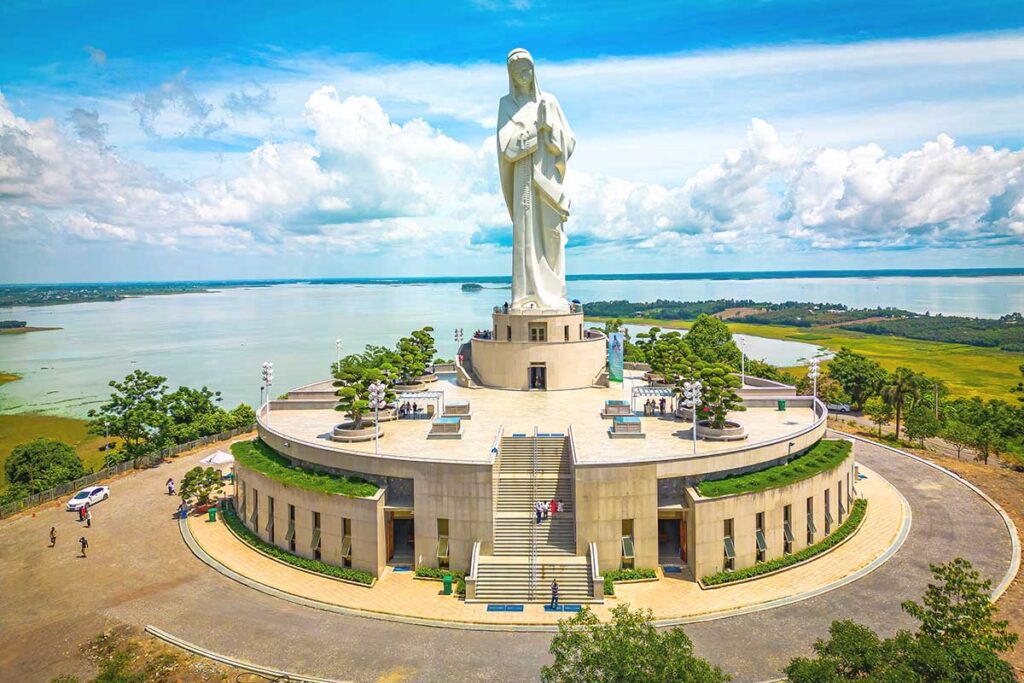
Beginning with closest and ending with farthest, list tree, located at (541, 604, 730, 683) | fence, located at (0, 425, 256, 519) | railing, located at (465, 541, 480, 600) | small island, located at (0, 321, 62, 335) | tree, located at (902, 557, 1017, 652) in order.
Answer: tree, located at (541, 604, 730, 683)
tree, located at (902, 557, 1017, 652)
railing, located at (465, 541, 480, 600)
fence, located at (0, 425, 256, 519)
small island, located at (0, 321, 62, 335)

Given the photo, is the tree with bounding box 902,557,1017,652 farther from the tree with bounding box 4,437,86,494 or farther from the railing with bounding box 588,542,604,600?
the tree with bounding box 4,437,86,494

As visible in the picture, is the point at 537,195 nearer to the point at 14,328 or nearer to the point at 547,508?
the point at 547,508

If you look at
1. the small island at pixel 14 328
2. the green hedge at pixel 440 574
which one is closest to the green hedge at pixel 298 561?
the green hedge at pixel 440 574

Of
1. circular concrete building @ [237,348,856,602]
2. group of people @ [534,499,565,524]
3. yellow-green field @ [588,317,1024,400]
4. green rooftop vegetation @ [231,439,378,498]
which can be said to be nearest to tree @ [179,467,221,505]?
green rooftop vegetation @ [231,439,378,498]

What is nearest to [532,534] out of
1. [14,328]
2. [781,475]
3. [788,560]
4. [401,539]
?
[401,539]

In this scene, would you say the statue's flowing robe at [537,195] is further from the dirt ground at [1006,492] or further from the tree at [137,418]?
the tree at [137,418]

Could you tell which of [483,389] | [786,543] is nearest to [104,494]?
[483,389]

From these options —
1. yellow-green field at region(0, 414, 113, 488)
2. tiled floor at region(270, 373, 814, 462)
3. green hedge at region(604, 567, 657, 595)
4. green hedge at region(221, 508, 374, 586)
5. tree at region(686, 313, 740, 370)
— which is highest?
tree at region(686, 313, 740, 370)

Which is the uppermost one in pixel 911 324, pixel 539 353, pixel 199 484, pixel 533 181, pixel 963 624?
pixel 533 181
